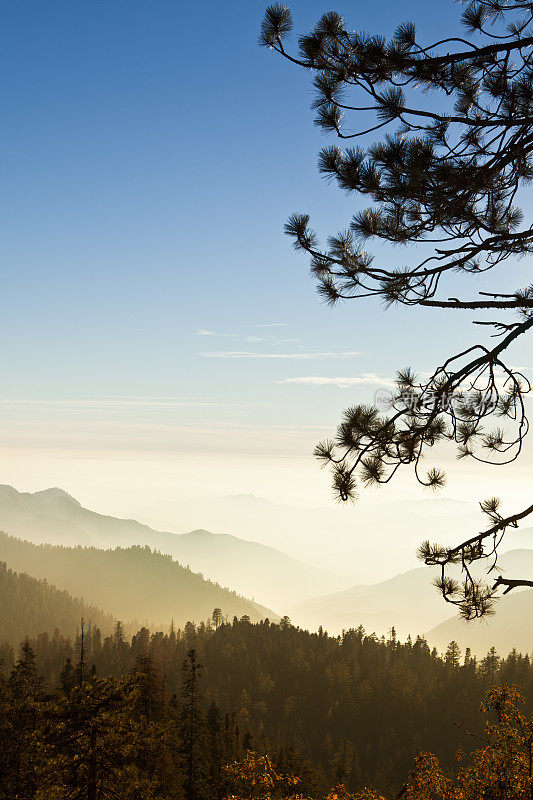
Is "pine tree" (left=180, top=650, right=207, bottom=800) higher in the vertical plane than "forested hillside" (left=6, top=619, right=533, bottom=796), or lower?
higher

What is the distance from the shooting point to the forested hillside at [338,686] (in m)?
97.0

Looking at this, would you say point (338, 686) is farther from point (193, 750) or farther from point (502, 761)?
point (502, 761)

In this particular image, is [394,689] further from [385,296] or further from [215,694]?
[385,296]

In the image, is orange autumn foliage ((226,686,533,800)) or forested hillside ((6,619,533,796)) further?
forested hillside ((6,619,533,796))

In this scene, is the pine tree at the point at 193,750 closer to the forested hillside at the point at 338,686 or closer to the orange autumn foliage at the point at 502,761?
the orange autumn foliage at the point at 502,761

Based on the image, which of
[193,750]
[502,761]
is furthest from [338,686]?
[502,761]

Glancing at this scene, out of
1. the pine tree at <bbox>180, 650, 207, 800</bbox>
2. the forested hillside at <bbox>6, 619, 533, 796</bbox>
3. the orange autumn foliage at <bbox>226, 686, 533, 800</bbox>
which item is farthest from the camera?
the forested hillside at <bbox>6, 619, 533, 796</bbox>

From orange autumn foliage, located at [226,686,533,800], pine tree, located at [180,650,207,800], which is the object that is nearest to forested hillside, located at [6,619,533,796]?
pine tree, located at [180,650,207,800]

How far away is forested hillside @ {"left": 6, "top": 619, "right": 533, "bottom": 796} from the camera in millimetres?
97000

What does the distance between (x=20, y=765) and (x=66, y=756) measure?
49.7 feet

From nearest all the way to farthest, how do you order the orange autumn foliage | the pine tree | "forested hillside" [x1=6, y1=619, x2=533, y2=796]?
the orange autumn foliage
the pine tree
"forested hillside" [x1=6, y1=619, x2=533, y2=796]

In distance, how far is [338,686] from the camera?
375 feet

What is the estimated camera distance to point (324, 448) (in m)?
6.28

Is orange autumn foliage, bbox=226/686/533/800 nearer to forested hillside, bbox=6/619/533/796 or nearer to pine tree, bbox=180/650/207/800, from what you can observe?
pine tree, bbox=180/650/207/800
